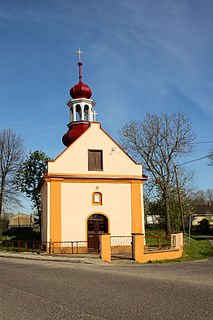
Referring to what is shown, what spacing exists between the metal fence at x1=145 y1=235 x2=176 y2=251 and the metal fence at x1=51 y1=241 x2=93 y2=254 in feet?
11.7

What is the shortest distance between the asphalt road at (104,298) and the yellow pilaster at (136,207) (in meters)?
10.4

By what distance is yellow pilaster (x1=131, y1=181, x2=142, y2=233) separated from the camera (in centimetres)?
1981

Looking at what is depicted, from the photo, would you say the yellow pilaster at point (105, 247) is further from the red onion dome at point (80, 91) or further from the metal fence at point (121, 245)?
the red onion dome at point (80, 91)

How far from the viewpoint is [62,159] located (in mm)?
19672

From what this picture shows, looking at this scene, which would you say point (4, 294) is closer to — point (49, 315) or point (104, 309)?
point (49, 315)

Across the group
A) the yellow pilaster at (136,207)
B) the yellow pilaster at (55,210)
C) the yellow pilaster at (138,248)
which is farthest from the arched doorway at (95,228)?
the yellow pilaster at (138,248)

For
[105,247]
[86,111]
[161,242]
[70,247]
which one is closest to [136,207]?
[161,242]

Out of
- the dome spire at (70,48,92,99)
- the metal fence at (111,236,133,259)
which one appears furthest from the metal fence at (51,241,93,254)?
the dome spire at (70,48,92,99)

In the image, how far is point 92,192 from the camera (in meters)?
19.7

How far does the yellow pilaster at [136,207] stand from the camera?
19.8 m

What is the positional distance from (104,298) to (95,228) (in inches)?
506

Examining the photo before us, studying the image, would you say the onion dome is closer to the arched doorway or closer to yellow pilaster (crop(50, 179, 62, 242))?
A: yellow pilaster (crop(50, 179, 62, 242))

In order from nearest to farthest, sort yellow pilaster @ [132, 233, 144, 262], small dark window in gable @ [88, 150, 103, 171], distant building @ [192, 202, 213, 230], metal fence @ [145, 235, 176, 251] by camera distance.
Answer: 1. yellow pilaster @ [132, 233, 144, 262]
2. metal fence @ [145, 235, 176, 251]
3. small dark window in gable @ [88, 150, 103, 171]
4. distant building @ [192, 202, 213, 230]

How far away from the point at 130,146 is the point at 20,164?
11.3 meters
